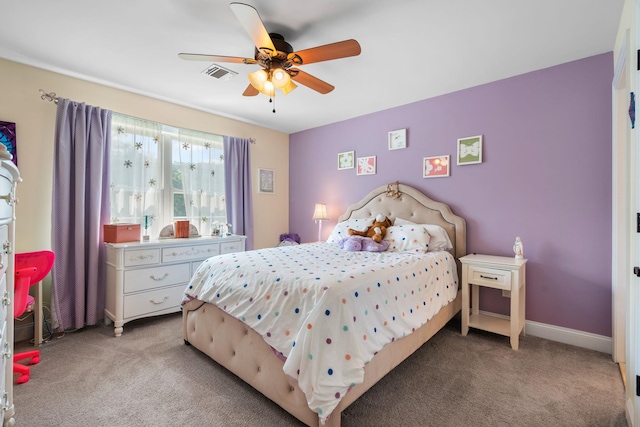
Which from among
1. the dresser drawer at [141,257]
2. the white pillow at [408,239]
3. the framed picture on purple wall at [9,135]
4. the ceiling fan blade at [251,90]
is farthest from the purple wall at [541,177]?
the framed picture on purple wall at [9,135]

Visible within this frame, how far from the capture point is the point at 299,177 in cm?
479

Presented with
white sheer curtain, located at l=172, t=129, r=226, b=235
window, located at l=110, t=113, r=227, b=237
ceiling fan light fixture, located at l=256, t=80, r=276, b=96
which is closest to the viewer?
ceiling fan light fixture, located at l=256, t=80, r=276, b=96

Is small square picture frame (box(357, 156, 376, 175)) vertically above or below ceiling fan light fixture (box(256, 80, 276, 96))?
below

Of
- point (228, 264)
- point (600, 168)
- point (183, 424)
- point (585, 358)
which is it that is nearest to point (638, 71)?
point (600, 168)

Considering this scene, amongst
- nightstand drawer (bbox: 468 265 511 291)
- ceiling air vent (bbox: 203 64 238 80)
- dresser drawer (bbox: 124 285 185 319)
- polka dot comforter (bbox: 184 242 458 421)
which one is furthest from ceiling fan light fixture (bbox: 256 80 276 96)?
nightstand drawer (bbox: 468 265 511 291)

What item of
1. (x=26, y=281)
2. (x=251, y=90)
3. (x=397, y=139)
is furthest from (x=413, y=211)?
(x=26, y=281)

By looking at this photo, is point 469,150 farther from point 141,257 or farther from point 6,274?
point 6,274

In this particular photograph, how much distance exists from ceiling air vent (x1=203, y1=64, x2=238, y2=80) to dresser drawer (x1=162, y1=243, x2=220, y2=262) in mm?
1803

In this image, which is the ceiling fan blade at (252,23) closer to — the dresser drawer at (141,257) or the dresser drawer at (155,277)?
the dresser drawer at (141,257)

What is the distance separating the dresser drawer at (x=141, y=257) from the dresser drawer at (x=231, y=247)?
0.74 meters

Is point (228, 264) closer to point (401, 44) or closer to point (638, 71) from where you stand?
point (401, 44)

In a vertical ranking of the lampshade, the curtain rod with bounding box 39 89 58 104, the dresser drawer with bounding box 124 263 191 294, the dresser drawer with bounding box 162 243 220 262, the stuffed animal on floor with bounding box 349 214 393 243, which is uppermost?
the curtain rod with bounding box 39 89 58 104

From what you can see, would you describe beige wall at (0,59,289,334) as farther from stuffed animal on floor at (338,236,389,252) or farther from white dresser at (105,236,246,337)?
stuffed animal on floor at (338,236,389,252)

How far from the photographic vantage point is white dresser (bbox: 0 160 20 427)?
1.12 meters
